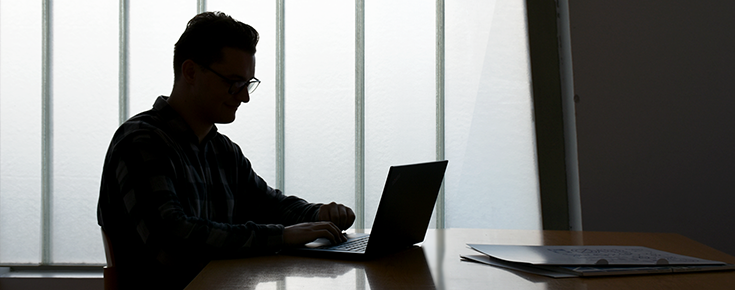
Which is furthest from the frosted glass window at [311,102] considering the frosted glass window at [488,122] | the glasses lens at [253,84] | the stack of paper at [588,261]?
the stack of paper at [588,261]

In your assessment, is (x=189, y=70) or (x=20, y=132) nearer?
(x=189, y=70)

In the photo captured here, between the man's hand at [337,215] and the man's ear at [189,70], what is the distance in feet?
1.81

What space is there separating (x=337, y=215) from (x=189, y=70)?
622 millimetres

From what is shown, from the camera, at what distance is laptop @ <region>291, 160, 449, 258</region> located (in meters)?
1.20

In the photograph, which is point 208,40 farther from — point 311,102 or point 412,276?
point 311,102

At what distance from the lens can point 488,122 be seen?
299cm

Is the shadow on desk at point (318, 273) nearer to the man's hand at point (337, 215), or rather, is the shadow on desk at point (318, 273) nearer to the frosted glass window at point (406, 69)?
the man's hand at point (337, 215)

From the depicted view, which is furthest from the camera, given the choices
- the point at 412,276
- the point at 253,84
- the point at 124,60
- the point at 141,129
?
the point at 124,60

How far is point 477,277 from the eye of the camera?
1.04 metres

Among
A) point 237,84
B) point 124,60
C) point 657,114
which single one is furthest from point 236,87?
point 657,114

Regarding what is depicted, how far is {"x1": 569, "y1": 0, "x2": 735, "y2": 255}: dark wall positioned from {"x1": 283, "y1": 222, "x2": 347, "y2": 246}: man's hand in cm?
188

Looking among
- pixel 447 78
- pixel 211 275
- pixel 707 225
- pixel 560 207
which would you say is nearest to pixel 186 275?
pixel 211 275

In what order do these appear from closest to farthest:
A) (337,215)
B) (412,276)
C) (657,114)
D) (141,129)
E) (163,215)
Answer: (412,276), (163,215), (141,129), (337,215), (657,114)

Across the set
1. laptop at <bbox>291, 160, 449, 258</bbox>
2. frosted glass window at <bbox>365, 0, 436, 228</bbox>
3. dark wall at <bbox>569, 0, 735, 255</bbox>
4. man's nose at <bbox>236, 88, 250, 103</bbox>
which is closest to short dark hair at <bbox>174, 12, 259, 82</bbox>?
man's nose at <bbox>236, 88, 250, 103</bbox>
